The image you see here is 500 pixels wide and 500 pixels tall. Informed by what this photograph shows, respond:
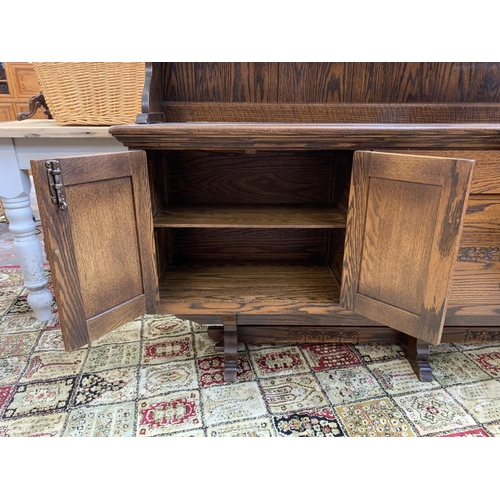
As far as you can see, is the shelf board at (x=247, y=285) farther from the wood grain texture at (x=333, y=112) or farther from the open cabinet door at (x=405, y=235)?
the wood grain texture at (x=333, y=112)

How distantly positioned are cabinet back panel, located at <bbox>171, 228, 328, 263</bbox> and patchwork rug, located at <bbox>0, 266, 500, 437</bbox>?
0.91 feet

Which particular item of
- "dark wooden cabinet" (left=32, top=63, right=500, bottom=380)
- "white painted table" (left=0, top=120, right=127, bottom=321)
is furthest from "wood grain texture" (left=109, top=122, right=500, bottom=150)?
"white painted table" (left=0, top=120, right=127, bottom=321)

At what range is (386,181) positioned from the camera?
0.78 m

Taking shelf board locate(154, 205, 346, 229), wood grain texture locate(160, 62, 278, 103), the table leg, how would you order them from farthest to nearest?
the table leg < wood grain texture locate(160, 62, 278, 103) < shelf board locate(154, 205, 346, 229)

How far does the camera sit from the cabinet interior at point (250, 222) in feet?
3.30

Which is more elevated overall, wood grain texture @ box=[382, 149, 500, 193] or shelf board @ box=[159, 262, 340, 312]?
wood grain texture @ box=[382, 149, 500, 193]

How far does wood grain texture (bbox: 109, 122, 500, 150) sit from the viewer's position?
0.80 meters

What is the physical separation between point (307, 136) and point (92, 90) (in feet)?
2.25

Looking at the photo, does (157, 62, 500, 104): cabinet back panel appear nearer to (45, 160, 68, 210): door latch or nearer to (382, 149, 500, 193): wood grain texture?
(382, 149, 500, 193): wood grain texture

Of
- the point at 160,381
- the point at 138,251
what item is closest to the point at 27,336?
the point at 160,381

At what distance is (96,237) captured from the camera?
0.77 m

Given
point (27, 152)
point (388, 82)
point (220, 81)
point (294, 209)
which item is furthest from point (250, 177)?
point (27, 152)

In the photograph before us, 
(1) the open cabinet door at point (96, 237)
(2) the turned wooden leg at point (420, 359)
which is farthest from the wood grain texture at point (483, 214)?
(1) the open cabinet door at point (96, 237)

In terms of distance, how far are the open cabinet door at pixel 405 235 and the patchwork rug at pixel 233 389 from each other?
241 millimetres
